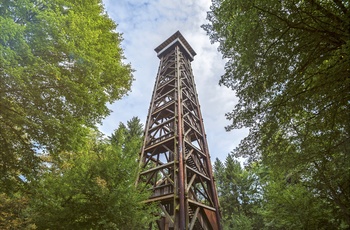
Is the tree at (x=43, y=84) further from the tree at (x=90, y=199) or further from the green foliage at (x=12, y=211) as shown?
the green foliage at (x=12, y=211)

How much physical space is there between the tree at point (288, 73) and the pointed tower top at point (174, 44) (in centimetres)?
1470

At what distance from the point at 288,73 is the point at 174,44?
1712cm

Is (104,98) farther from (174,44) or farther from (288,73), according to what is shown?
(174,44)

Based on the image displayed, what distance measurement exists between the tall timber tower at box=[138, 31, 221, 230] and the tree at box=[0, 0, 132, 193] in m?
3.97

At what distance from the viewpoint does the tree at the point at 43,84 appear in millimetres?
4066

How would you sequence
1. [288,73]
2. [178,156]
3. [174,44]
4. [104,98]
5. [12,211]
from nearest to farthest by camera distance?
[288,73] → [104,98] → [12,211] → [178,156] → [174,44]

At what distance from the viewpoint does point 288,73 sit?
411 centimetres

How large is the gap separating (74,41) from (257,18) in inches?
171

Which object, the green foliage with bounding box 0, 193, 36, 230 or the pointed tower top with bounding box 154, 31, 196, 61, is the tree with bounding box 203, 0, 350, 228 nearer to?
the green foliage with bounding box 0, 193, 36, 230

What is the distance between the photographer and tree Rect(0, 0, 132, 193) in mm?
4066

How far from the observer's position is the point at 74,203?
16.4ft

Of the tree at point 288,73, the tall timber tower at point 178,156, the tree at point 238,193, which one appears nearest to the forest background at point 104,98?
the tree at point 288,73

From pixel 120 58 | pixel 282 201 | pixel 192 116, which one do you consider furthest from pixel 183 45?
pixel 282 201

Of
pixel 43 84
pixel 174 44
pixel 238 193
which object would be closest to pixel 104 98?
pixel 43 84
